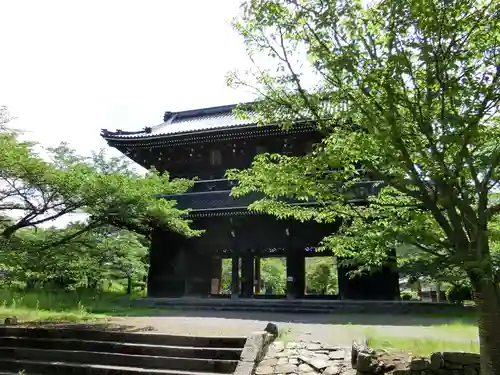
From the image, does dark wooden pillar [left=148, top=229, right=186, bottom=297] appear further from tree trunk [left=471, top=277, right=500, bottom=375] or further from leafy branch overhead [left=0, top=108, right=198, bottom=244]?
tree trunk [left=471, top=277, right=500, bottom=375]

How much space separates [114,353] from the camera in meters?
7.16

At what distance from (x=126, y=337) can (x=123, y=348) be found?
406mm

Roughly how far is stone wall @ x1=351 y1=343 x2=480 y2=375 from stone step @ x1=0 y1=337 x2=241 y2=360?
231 cm

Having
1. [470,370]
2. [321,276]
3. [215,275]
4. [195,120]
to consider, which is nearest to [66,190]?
[470,370]

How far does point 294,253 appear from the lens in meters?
15.2

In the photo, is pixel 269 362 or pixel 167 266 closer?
pixel 269 362

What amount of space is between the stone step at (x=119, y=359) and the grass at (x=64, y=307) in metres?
3.01

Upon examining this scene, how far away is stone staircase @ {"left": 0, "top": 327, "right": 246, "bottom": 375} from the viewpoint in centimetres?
655

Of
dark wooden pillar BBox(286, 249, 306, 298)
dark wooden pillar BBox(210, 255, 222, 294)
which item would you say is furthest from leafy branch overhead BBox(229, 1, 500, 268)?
dark wooden pillar BBox(210, 255, 222, 294)

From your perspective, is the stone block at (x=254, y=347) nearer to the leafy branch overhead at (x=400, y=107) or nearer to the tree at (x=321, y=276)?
the leafy branch overhead at (x=400, y=107)

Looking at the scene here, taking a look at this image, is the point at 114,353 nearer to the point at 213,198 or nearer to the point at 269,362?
the point at 269,362

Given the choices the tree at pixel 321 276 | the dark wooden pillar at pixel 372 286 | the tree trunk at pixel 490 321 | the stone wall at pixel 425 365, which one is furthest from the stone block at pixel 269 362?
the tree at pixel 321 276

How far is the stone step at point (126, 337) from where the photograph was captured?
700 cm

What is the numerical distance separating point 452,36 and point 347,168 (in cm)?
194
